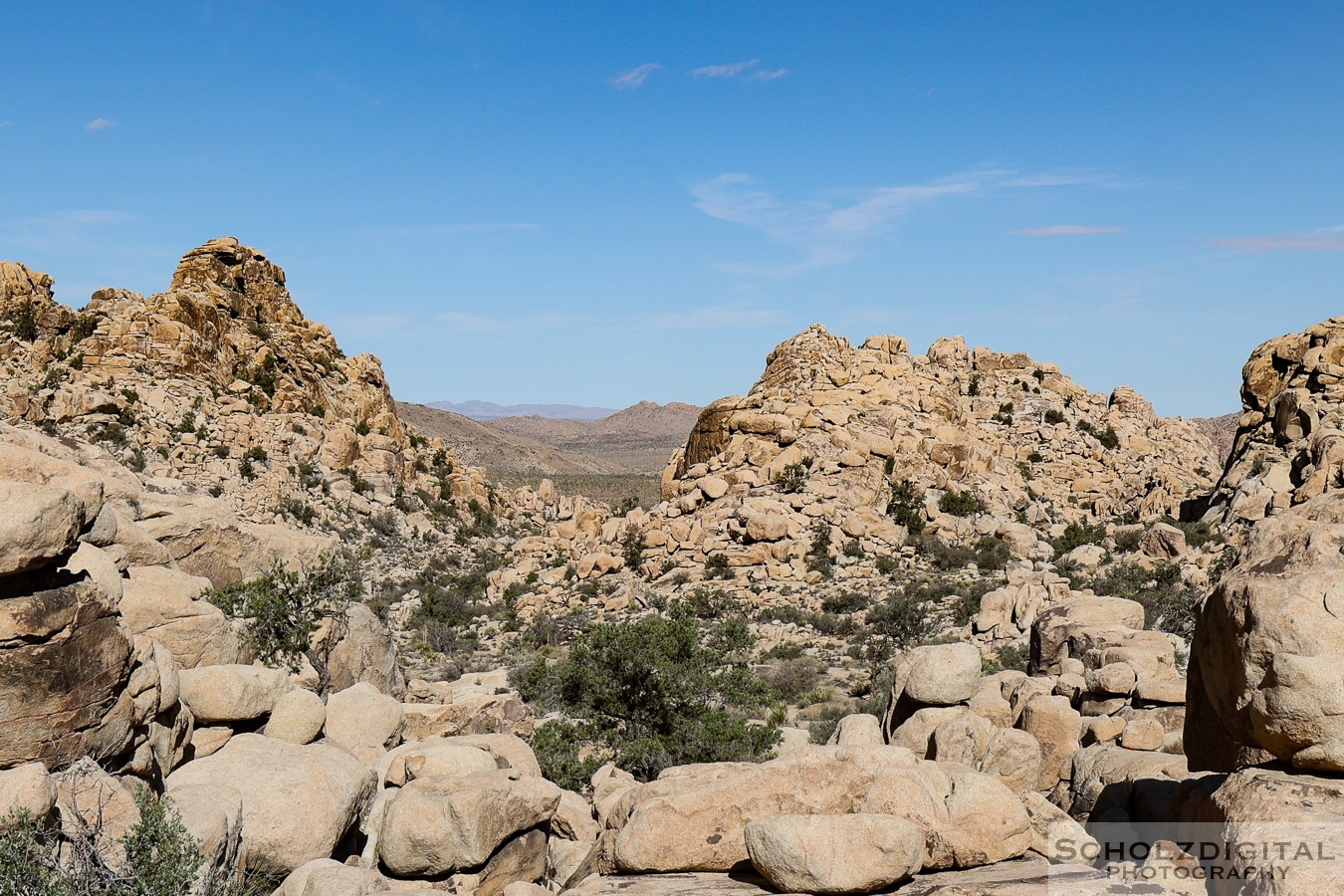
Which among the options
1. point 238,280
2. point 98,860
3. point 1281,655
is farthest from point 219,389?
point 1281,655

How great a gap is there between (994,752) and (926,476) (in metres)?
27.4

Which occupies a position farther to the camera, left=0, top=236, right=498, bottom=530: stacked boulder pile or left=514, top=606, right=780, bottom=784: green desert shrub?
left=0, top=236, right=498, bottom=530: stacked boulder pile

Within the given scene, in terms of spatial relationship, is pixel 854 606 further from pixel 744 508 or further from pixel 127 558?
pixel 127 558

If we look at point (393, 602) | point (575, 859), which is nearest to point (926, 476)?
point (393, 602)

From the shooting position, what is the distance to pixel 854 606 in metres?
30.8

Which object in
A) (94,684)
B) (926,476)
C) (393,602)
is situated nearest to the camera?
(94,684)

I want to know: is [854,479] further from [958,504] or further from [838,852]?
[838,852]

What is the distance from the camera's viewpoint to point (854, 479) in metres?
38.0

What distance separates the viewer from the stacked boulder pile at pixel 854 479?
3512cm

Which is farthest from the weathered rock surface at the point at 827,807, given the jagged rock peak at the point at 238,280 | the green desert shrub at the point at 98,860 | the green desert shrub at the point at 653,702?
the jagged rock peak at the point at 238,280

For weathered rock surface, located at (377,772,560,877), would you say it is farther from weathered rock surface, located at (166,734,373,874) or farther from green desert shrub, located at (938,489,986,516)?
green desert shrub, located at (938,489,986,516)

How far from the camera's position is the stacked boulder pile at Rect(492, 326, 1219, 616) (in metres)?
35.1

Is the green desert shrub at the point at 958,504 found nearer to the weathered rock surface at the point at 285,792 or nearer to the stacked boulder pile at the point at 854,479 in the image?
the stacked boulder pile at the point at 854,479

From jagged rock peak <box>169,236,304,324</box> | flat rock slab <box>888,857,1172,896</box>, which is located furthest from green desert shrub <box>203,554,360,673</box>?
jagged rock peak <box>169,236,304,324</box>
